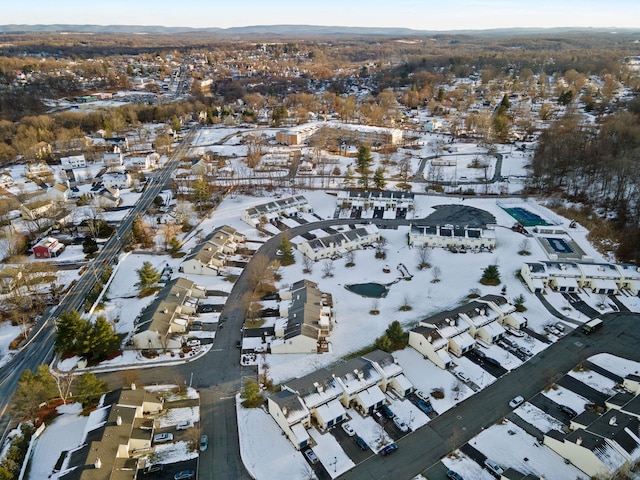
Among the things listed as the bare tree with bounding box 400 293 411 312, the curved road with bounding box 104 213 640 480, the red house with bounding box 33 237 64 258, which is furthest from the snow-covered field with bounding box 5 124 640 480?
the red house with bounding box 33 237 64 258

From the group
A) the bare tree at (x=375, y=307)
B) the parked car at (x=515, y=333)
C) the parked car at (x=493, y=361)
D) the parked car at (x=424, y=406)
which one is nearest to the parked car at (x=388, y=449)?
the parked car at (x=424, y=406)

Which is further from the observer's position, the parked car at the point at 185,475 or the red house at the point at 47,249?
the red house at the point at 47,249

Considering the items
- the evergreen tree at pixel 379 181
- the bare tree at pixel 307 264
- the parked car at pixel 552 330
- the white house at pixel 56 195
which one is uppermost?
the evergreen tree at pixel 379 181

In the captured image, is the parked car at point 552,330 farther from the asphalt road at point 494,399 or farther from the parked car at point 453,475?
the parked car at point 453,475

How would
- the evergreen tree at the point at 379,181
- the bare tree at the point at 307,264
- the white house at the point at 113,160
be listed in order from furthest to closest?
the white house at the point at 113,160 → the evergreen tree at the point at 379,181 → the bare tree at the point at 307,264

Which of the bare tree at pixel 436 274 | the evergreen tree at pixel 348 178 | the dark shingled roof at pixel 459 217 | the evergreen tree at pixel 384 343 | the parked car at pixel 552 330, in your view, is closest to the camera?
the evergreen tree at pixel 384 343

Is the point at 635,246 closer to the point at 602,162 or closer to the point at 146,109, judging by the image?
the point at 602,162
